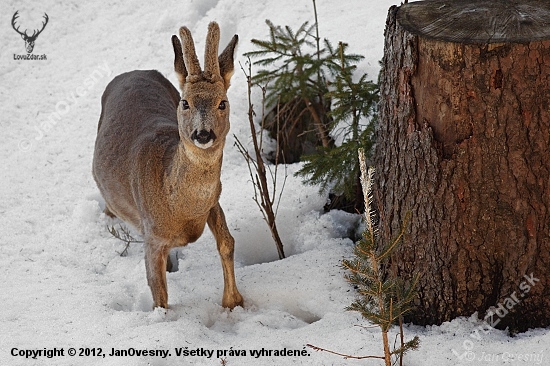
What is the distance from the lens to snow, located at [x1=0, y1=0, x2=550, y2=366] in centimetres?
444

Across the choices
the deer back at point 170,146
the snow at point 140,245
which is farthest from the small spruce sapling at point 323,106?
the deer back at point 170,146

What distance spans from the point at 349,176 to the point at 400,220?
1.08m

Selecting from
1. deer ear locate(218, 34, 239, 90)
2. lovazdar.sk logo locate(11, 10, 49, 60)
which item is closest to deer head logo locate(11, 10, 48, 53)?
lovazdar.sk logo locate(11, 10, 49, 60)

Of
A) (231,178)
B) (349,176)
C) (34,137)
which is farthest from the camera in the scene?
(34,137)

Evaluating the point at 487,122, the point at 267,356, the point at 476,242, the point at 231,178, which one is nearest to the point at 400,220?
the point at 476,242

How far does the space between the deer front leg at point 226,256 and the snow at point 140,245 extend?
0.08m

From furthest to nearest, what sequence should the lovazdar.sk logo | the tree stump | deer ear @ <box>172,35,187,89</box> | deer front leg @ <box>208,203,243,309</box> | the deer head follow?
the lovazdar.sk logo < deer front leg @ <box>208,203,243,309</box> < deer ear @ <box>172,35,187,89</box> < the deer head < the tree stump

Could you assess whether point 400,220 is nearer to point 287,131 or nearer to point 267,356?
point 267,356

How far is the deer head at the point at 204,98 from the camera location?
14.1 feet

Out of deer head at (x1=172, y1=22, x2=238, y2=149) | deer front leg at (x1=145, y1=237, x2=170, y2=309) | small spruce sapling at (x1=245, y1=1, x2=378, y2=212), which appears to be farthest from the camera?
small spruce sapling at (x1=245, y1=1, x2=378, y2=212)

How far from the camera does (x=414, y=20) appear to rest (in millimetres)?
4527

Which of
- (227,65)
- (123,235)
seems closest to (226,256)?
(227,65)

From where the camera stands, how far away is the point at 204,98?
4387 millimetres

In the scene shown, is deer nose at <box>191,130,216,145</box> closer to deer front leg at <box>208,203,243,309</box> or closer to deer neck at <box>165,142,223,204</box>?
deer neck at <box>165,142,223,204</box>
